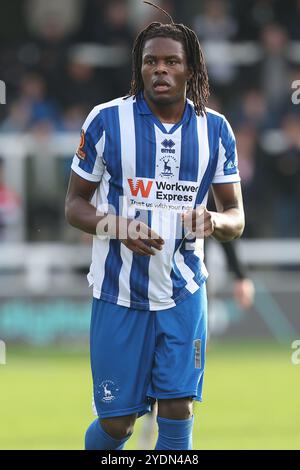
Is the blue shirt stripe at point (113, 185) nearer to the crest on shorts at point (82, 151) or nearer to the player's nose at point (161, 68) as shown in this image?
the crest on shorts at point (82, 151)

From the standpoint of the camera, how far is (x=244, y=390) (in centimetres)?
1133

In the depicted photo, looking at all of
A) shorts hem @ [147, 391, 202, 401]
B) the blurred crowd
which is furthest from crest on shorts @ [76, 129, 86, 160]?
the blurred crowd

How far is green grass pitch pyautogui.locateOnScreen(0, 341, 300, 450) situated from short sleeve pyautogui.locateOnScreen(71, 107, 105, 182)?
2681 mm

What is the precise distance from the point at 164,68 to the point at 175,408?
1.67 meters

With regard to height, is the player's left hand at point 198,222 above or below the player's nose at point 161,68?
below

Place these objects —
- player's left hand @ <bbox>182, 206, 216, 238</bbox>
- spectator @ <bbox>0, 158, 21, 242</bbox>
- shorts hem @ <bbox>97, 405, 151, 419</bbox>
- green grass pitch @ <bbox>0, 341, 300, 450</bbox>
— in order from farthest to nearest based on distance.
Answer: spectator @ <bbox>0, 158, 21, 242</bbox> < green grass pitch @ <bbox>0, 341, 300, 450</bbox> < shorts hem @ <bbox>97, 405, 151, 419</bbox> < player's left hand @ <bbox>182, 206, 216, 238</bbox>

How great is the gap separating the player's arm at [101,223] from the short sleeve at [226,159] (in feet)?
2.08

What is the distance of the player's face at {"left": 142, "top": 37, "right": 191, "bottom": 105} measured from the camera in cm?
579

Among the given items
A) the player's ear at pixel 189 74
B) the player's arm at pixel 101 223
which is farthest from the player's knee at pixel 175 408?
the player's ear at pixel 189 74

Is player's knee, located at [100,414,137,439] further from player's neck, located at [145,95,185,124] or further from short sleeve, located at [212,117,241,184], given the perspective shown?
player's neck, located at [145,95,185,124]

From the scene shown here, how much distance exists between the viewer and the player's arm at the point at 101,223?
556 cm

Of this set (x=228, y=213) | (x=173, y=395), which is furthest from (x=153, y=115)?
(x=173, y=395)

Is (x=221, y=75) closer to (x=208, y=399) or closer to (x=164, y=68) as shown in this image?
(x=208, y=399)
